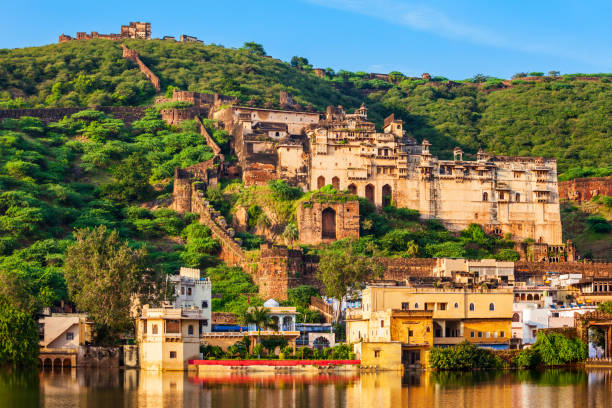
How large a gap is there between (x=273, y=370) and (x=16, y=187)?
116ft

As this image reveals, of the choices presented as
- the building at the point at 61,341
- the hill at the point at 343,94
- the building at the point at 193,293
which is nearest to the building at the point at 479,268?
the building at the point at 193,293

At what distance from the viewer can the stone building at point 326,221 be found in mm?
79000

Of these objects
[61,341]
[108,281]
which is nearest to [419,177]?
[108,281]

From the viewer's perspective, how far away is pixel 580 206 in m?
98.6

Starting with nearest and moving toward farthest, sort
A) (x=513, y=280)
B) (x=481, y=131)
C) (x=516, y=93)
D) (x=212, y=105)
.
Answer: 1. (x=513, y=280)
2. (x=212, y=105)
3. (x=481, y=131)
4. (x=516, y=93)

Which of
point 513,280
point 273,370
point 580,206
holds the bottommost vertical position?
point 273,370

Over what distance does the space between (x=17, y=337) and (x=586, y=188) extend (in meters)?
60.2

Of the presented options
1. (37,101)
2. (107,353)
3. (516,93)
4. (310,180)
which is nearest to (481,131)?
(516,93)

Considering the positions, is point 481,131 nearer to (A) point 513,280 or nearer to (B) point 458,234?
(B) point 458,234

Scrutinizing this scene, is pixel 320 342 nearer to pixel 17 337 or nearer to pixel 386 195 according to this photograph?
pixel 17 337

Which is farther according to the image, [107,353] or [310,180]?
[310,180]

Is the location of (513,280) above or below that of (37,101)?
below

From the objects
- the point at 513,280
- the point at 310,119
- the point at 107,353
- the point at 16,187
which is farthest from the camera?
the point at 310,119

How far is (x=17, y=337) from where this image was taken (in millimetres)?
56781
